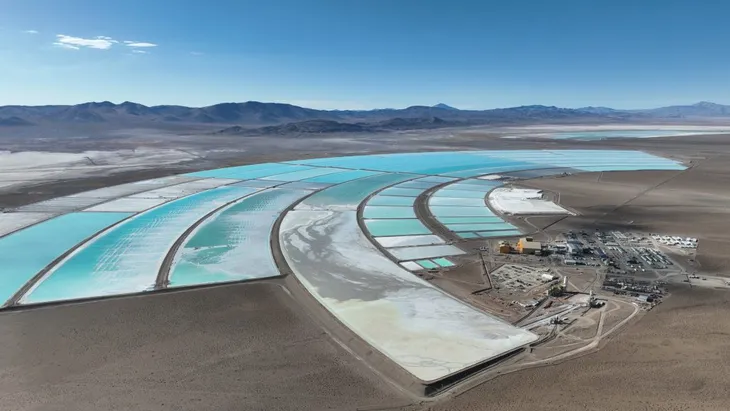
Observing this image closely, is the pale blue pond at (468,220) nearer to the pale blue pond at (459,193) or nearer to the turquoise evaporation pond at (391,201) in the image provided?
the turquoise evaporation pond at (391,201)

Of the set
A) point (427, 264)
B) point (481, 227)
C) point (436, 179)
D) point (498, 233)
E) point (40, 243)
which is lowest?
point (427, 264)

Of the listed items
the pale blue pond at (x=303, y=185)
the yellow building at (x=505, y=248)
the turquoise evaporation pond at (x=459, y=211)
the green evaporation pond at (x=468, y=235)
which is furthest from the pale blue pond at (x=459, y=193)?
the yellow building at (x=505, y=248)

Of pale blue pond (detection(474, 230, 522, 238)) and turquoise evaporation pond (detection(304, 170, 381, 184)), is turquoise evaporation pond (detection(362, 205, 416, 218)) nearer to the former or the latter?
pale blue pond (detection(474, 230, 522, 238))

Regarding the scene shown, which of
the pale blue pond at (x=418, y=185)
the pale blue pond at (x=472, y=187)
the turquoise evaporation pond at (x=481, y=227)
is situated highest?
the pale blue pond at (x=418, y=185)

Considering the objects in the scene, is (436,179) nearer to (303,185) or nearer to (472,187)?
(472,187)

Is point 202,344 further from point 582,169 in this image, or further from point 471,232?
point 582,169

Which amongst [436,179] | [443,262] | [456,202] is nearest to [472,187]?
[436,179]

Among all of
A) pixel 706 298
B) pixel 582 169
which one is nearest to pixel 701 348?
pixel 706 298
